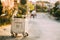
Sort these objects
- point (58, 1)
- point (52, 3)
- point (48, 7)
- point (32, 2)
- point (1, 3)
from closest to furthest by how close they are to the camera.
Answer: point (1, 3) → point (48, 7) → point (52, 3) → point (58, 1) → point (32, 2)

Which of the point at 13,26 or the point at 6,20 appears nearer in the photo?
the point at 13,26

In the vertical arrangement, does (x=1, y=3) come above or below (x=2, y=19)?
above

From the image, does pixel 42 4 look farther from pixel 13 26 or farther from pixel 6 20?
pixel 13 26

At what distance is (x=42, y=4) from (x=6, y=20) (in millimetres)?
5026

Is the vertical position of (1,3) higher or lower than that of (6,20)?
higher

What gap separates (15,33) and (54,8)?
10404 millimetres

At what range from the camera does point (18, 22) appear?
8258 millimetres

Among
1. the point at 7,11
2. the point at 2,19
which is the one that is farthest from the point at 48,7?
the point at 2,19

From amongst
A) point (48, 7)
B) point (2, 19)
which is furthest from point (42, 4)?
point (2, 19)

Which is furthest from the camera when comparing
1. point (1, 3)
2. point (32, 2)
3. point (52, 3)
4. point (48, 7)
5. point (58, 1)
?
point (32, 2)

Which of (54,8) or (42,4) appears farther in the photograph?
(54,8)

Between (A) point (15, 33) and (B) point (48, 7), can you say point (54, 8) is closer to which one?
(B) point (48, 7)

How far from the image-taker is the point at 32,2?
2083 centimetres

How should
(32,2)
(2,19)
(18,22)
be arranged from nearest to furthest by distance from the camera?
(18,22), (2,19), (32,2)
